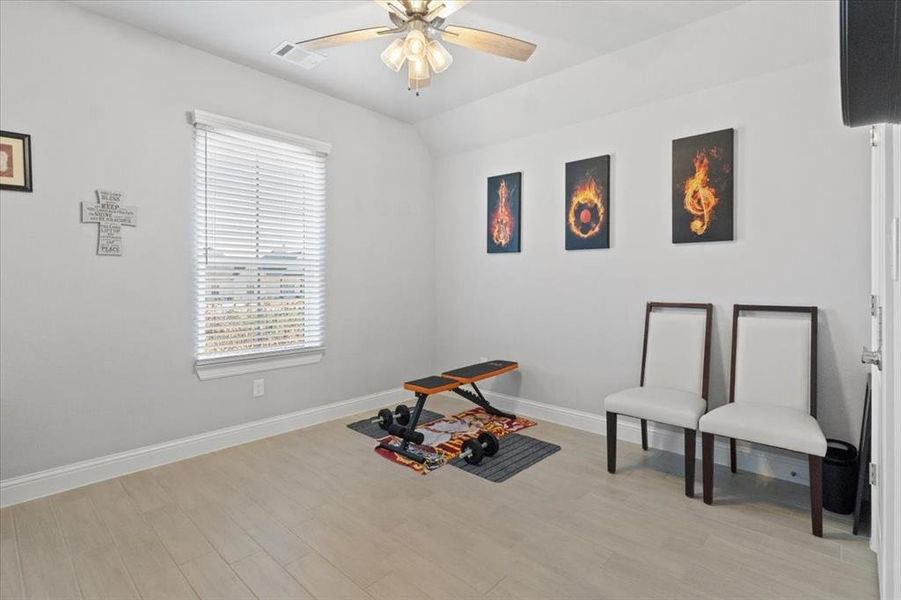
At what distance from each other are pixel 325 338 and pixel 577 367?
7.13 feet

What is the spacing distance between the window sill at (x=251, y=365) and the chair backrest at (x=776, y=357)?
313cm

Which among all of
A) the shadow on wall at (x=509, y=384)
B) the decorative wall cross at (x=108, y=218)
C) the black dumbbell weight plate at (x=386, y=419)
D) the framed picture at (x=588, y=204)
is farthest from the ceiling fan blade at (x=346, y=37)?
the shadow on wall at (x=509, y=384)

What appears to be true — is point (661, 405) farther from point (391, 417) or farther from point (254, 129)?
point (254, 129)

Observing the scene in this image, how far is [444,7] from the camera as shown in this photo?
1.95 meters

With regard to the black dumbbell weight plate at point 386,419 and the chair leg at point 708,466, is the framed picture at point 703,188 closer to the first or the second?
the chair leg at point 708,466

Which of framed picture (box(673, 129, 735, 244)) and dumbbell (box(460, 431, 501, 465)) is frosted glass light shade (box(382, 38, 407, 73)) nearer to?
framed picture (box(673, 129, 735, 244))

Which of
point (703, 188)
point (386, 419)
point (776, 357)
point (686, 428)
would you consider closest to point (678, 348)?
point (776, 357)

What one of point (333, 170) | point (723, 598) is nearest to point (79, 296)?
point (333, 170)

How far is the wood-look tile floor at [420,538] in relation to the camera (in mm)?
1854

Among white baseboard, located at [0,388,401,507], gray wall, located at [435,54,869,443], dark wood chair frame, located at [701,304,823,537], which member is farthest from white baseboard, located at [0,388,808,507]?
dark wood chair frame, located at [701,304,823,537]

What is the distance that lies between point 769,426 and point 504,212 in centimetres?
270

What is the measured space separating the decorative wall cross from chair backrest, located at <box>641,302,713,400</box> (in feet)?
11.7

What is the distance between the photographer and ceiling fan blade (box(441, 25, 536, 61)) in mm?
2105

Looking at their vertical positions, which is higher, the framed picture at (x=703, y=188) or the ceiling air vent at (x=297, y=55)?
the ceiling air vent at (x=297, y=55)
